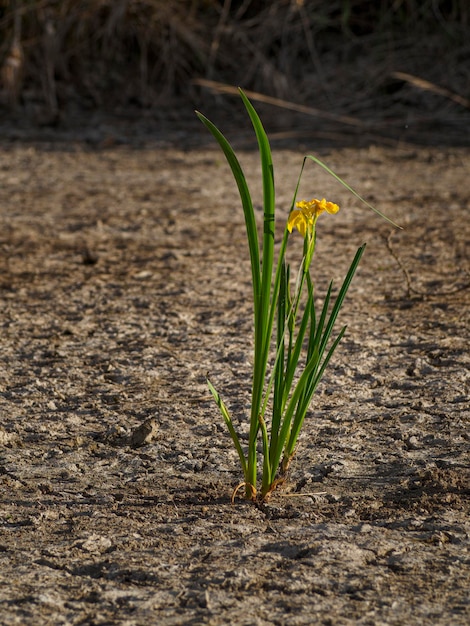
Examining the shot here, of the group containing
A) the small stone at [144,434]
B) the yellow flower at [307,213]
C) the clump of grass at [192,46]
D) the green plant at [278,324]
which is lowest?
the small stone at [144,434]

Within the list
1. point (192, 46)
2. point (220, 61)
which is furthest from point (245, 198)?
point (220, 61)

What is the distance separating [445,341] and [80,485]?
1.15m

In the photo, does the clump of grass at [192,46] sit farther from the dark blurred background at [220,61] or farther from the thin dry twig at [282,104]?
the thin dry twig at [282,104]

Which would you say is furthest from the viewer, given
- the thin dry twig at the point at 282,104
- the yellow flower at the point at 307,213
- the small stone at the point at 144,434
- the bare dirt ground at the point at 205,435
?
the thin dry twig at the point at 282,104

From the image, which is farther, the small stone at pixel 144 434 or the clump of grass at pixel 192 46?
the clump of grass at pixel 192 46

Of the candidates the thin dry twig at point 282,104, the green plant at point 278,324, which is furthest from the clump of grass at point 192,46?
the green plant at point 278,324

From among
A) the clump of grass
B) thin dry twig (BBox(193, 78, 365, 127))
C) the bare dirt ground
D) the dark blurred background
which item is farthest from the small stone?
the clump of grass

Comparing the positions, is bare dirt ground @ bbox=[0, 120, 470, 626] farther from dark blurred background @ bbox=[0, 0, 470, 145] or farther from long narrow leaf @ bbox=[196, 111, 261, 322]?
dark blurred background @ bbox=[0, 0, 470, 145]

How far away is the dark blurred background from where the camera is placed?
6051 millimetres

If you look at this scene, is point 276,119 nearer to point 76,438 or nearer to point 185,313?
point 185,313

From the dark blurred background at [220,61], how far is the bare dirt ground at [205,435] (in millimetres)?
2431

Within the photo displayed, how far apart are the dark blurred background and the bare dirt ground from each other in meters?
2.43

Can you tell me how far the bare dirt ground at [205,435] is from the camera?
138 cm

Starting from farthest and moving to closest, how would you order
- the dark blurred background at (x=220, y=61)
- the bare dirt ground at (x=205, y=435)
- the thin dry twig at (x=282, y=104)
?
the dark blurred background at (x=220, y=61) → the thin dry twig at (x=282, y=104) → the bare dirt ground at (x=205, y=435)
